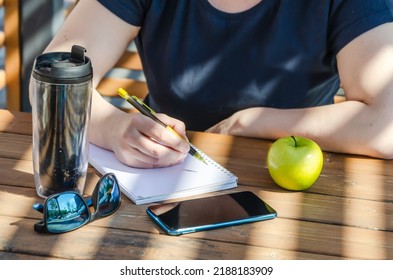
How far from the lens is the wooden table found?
1.18 m

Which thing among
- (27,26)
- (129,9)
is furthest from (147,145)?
(27,26)

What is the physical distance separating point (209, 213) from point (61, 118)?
304 millimetres

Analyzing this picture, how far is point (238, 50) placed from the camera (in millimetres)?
1891

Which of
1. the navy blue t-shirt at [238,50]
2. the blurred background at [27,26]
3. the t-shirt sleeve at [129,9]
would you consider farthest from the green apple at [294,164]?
the blurred background at [27,26]

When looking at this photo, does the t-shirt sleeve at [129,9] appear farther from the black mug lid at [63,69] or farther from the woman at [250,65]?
the black mug lid at [63,69]

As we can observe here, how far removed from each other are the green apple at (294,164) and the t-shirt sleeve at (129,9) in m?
0.60

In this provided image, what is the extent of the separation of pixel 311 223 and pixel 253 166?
270 millimetres

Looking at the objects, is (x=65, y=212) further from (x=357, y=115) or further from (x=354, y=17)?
(x=354, y=17)

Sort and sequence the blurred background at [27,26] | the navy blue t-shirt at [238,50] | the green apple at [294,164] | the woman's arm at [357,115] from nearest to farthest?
the green apple at [294,164]
the woman's arm at [357,115]
the navy blue t-shirt at [238,50]
the blurred background at [27,26]

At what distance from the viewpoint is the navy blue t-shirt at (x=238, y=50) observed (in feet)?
5.98

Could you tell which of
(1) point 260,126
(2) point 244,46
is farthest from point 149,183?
(2) point 244,46

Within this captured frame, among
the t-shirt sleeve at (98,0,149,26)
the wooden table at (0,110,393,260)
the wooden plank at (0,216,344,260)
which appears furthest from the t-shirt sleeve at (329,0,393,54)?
the wooden plank at (0,216,344,260)

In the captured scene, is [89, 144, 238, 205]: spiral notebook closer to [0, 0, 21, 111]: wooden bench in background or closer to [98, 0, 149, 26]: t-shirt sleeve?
[98, 0, 149, 26]: t-shirt sleeve

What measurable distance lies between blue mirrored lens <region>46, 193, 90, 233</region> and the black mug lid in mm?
193
